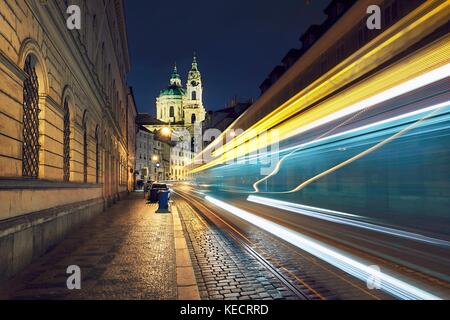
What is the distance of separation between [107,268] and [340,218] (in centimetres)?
886

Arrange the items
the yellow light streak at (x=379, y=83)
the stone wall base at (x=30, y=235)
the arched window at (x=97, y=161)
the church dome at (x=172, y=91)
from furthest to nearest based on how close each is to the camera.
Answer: the church dome at (x=172, y=91) → the arched window at (x=97, y=161) → the yellow light streak at (x=379, y=83) → the stone wall base at (x=30, y=235)

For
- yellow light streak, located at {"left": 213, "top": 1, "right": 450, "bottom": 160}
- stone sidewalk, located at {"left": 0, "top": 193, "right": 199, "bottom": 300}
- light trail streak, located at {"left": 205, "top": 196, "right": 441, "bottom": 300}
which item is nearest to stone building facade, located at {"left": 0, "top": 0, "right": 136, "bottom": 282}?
stone sidewalk, located at {"left": 0, "top": 193, "right": 199, "bottom": 300}

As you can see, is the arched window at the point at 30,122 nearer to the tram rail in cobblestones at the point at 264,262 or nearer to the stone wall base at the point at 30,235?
the stone wall base at the point at 30,235

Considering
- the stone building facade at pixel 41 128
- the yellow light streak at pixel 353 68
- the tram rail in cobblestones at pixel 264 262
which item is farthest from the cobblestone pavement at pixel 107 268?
the yellow light streak at pixel 353 68

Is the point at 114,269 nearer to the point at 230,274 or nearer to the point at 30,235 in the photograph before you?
the point at 30,235

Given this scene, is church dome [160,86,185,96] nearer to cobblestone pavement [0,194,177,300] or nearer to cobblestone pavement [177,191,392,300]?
cobblestone pavement [0,194,177,300]

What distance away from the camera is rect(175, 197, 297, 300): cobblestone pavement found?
586 cm

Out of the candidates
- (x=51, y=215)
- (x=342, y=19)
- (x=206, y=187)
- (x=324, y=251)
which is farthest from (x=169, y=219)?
(x=206, y=187)

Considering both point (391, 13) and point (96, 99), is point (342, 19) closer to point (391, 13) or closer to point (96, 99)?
point (391, 13)

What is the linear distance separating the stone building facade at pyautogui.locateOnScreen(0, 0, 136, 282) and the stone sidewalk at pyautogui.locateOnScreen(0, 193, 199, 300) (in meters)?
0.43

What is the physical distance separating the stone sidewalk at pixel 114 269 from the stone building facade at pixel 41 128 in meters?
0.43

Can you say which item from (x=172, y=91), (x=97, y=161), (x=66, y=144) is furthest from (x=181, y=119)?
(x=66, y=144)

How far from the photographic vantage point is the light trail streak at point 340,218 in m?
9.45

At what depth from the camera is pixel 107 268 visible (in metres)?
7.33
